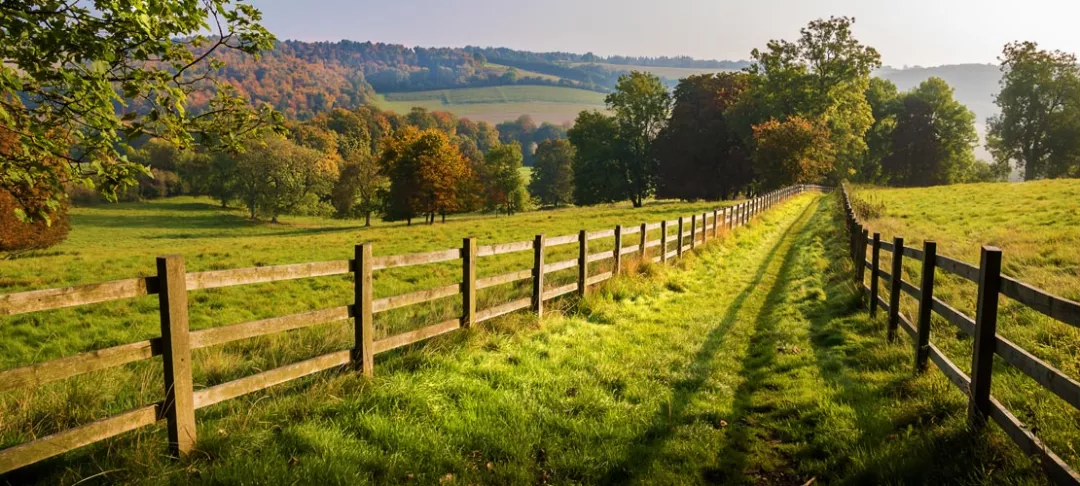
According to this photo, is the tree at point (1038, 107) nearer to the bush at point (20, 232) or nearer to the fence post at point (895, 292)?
the fence post at point (895, 292)

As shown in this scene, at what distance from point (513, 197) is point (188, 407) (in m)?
66.4

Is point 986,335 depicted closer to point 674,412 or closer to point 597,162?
point 674,412

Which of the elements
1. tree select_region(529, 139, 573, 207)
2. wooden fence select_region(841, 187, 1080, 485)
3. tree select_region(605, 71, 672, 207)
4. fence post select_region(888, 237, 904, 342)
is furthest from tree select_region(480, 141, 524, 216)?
wooden fence select_region(841, 187, 1080, 485)

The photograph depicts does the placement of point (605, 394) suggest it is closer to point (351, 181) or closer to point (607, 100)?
point (351, 181)

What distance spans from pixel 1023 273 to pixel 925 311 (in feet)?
19.6

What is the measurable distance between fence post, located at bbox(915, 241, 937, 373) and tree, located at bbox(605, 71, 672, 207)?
58.2 metres

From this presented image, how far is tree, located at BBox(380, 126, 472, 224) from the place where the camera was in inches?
1903

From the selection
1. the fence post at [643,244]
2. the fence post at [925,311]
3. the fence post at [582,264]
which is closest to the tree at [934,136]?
the fence post at [643,244]

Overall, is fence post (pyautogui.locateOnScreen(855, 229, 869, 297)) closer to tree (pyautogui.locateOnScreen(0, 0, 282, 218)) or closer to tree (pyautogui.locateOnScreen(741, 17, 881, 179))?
tree (pyautogui.locateOnScreen(0, 0, 282, 218))

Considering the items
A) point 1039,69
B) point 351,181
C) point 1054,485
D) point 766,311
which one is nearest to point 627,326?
point 766,311

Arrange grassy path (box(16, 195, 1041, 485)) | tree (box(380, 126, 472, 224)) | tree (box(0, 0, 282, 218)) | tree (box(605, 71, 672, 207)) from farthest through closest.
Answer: tree (box(605, 71, 672, 207)) < tree (box(380, 126, 472, 224)) < tree (box(0, 0, 282, 218)) < grassy path (box(16, 195, 1041, 485))

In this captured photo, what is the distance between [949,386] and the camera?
5.24 m

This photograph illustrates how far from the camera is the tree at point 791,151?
46.5 m

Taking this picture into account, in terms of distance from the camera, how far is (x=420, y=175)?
47906mm
